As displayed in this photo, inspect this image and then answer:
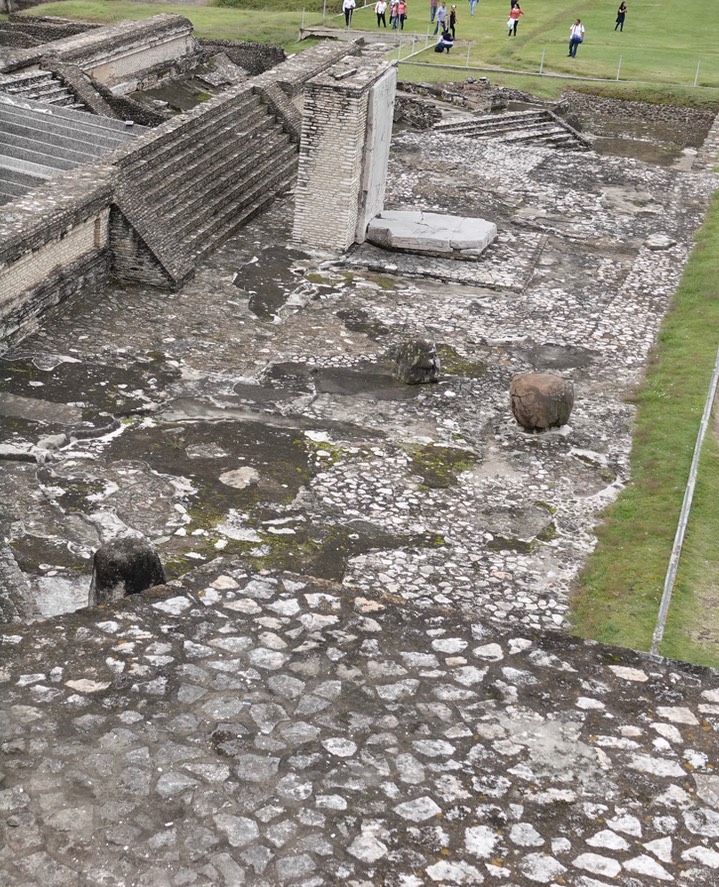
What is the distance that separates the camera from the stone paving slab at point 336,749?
4.88m

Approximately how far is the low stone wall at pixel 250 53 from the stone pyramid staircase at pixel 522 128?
4.95 metres

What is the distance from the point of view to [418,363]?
1199cm

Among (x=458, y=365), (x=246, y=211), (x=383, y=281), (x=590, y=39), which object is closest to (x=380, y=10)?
(x=590, y=39)

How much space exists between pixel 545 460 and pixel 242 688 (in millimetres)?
5673

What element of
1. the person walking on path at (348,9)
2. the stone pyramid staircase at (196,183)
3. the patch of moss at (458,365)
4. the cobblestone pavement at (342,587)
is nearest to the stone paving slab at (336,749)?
the cobblestone pavement at (342,587)

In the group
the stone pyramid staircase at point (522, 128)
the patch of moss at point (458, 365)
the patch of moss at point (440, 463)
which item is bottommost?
the patch of moss at point (440, 463)

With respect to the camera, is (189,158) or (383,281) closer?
(383,281)

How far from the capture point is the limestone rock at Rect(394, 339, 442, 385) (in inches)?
472

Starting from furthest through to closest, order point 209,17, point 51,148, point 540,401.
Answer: point 209,17, point 51,148, point 540,401

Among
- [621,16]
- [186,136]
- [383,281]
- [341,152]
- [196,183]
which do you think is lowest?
[383,281]

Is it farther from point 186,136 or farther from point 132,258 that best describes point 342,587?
point 186,136

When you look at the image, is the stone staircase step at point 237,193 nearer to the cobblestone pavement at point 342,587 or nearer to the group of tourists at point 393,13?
the cobblestone pavement at point 342,587

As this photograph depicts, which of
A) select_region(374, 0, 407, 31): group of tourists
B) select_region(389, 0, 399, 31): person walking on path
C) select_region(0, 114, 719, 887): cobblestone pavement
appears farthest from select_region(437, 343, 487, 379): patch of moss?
select_region(389, 0, 399, 31): person walking on path

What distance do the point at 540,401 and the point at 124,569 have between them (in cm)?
540
